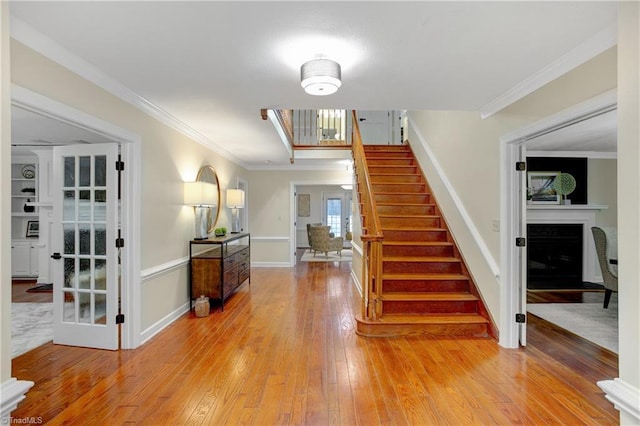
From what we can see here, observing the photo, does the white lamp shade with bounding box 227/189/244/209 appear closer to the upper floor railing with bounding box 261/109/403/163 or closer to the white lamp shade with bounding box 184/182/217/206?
the upper floor railing with bounding box 261/109/403/163

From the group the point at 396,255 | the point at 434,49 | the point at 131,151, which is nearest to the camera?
the point at 434,49

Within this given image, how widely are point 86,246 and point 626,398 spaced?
3984 mm

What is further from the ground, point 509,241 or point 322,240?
point 509,241

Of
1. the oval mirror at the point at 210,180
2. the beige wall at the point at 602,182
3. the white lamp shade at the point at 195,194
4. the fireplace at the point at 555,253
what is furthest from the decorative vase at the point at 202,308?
the beige wall at the point at 602,182

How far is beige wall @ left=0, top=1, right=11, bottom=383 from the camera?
4.86 feet

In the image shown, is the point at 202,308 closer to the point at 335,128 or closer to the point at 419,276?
the point at 419,276

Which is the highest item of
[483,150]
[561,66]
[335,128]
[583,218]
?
[335,128]

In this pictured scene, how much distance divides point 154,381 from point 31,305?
3.42 meters

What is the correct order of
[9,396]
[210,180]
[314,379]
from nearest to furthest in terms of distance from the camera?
1. [9,396]
2. [314,379]
3. [210,180]

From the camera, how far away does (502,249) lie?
3174 mm

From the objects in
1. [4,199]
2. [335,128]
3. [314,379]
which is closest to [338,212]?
[335,128]

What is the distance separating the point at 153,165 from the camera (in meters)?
3.50

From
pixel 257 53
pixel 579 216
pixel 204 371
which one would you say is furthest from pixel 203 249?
pixel 579 216

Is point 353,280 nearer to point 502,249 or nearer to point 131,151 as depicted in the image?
point 502,249
